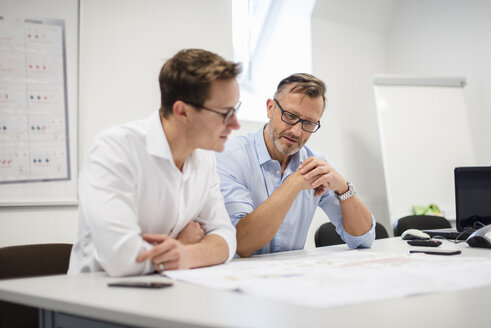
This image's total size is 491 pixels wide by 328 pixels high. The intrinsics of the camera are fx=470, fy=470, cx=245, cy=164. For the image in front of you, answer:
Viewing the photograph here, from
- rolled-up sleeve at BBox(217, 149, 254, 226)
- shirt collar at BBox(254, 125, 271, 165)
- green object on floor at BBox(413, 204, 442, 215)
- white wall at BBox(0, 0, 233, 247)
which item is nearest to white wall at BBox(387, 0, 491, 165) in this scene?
green object on floor at BBox(413, 204, 442, 215)

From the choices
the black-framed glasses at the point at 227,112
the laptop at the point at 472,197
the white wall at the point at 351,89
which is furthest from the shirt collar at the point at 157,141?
the white wall at the point at 351,89

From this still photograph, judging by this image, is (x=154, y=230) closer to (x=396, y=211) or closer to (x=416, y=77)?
(x=396, y=211)

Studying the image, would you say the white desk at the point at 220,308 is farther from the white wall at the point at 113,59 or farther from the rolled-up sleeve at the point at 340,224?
the white wall at the point at 113,59

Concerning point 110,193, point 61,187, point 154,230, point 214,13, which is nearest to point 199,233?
point 154,230

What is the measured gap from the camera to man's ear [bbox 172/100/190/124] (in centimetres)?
148

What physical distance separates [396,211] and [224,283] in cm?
332

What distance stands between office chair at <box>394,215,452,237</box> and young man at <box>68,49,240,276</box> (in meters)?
1.97

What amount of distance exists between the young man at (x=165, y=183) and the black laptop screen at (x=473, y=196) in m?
1.26

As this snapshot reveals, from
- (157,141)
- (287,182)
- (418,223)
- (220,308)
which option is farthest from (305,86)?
(418,223)

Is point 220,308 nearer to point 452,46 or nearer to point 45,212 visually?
point 45,212

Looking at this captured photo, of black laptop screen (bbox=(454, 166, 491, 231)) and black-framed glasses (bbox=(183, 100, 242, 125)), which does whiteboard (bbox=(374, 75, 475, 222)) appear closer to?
black laptop screen (bbox=(454, 166, 491, 231))

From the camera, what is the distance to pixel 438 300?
1.01m

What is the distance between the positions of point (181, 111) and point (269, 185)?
82 cm

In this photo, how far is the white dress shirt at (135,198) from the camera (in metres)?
1.30
